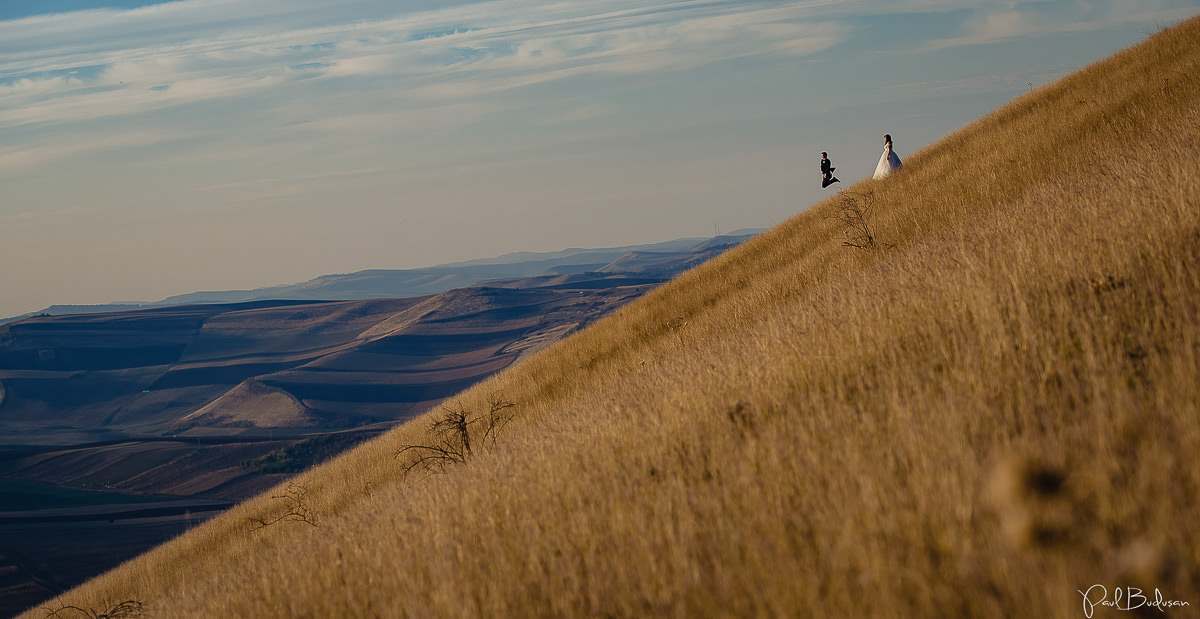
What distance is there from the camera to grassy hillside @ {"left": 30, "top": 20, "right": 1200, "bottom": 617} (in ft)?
7.18

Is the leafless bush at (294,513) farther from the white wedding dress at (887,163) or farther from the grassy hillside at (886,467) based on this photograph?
the white wedding dress at (887,163)

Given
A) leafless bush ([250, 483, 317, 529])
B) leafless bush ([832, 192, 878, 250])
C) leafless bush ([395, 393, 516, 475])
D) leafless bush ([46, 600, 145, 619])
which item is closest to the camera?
leafless bush ([46, 600, 145, 619])

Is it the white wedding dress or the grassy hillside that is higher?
the white wedding dress

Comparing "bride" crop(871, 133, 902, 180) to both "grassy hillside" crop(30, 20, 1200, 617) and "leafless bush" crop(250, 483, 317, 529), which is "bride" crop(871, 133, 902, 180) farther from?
"leafless bush" crop(250, 483, 317, 529)

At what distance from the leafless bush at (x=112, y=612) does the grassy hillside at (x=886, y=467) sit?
314 centimetres

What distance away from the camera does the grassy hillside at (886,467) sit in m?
2.19

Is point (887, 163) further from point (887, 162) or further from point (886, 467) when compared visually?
point (886, 467)

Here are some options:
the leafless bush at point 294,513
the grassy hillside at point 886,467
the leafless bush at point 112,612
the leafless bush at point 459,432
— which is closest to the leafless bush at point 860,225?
the grassy hillside at point 886,467

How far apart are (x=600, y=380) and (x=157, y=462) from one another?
13784cm

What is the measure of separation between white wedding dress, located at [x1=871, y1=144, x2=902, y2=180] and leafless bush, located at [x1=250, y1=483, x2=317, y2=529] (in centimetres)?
1354

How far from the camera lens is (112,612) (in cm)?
863

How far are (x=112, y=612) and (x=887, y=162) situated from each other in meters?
16.6

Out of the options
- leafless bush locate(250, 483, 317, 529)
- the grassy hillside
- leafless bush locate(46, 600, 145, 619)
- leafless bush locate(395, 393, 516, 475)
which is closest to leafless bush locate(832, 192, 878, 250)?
the grassy hillside

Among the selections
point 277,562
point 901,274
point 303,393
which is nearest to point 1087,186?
point 901,274
